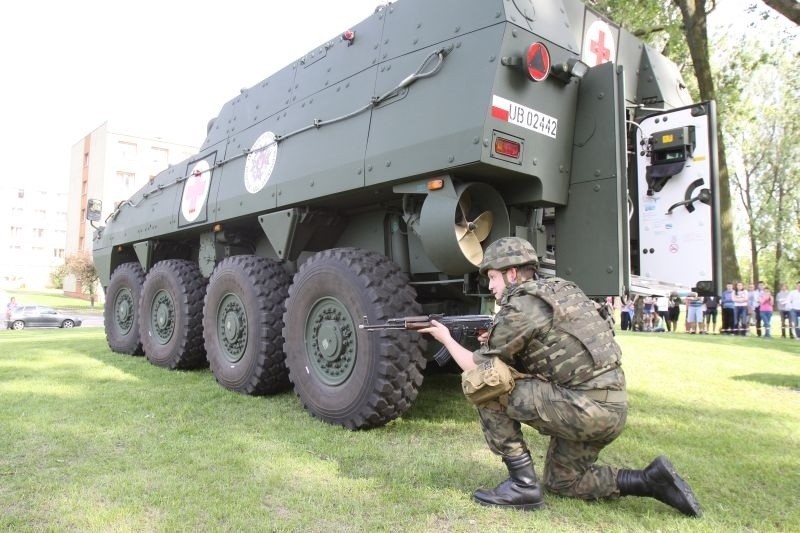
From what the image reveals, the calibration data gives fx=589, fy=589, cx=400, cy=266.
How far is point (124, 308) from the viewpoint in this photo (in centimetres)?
815

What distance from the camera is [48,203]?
221 ft

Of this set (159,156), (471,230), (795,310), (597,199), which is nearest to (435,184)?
(471,230)

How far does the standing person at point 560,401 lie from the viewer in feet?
9.07

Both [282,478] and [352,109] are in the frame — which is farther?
[352,109]

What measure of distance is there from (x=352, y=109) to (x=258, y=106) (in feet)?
6.29

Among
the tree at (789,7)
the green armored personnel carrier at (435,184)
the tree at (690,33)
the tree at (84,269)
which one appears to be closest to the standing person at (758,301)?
the tree at (690,33)

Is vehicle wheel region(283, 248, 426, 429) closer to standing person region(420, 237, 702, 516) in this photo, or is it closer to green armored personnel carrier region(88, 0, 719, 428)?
green armored personnel carrier region(88, 0, 719, 428)

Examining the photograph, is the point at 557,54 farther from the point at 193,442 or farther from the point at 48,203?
the point at 48,203

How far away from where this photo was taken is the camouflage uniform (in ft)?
9.12

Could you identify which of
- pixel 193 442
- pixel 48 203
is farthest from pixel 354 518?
pixel 48 203

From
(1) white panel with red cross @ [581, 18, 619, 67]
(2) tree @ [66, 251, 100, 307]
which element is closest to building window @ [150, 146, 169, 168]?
(2) tree @ [66, 251, 100, 307]

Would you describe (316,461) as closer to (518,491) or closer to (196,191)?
(518,491)

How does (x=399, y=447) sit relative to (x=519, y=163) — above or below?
below

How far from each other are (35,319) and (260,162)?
24.7 meters
